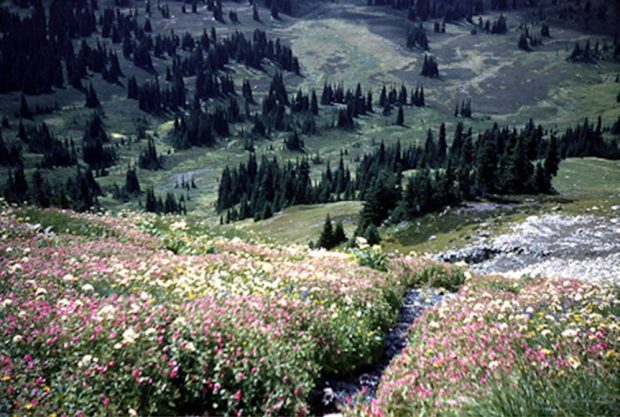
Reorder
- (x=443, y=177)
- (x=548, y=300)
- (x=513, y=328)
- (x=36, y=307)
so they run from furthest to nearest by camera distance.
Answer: (x=443, y=177) → (x=548, y=300) → (x=513, y=328) → (x=36, y=307)

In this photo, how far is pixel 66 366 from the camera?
5.61 meters

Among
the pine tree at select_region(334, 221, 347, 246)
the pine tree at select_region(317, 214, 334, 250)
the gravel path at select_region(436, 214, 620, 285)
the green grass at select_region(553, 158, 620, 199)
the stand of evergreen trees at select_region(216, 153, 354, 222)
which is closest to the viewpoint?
the gravel path at select_region(436, 214, 620, 285)

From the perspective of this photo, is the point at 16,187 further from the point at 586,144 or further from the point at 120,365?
the point at 586,144

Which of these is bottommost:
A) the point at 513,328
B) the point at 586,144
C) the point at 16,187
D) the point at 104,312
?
the point at 16,187

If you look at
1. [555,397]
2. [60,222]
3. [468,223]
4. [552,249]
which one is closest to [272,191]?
[468,223]

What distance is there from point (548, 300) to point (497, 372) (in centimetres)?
469

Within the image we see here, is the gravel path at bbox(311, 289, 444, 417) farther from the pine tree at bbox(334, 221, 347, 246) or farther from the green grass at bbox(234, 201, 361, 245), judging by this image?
the green grass at bbox(234, 201, 361, 245)

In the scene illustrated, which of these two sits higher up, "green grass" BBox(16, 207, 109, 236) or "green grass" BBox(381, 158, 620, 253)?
"green grass" BBox(16, 207, 109, 236)

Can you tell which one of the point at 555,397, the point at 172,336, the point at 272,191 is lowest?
the point at 272,191

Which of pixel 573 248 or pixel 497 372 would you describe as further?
pixel 573 248

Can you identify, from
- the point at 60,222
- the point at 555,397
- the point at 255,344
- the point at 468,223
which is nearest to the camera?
the point at 555,397

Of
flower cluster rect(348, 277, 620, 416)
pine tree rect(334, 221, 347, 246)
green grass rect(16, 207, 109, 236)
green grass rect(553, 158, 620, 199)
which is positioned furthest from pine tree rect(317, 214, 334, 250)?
green grass rect(553, 158, 620, 199)

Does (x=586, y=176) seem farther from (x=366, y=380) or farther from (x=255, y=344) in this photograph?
(x=255, y=344)

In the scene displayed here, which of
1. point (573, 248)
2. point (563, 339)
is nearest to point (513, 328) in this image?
point (563, 339)
